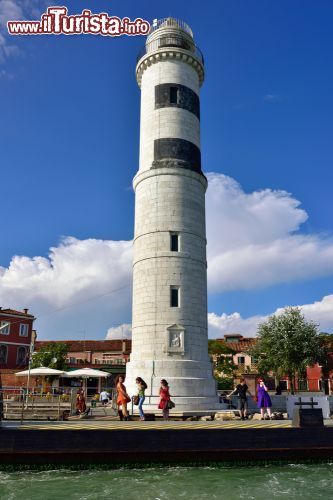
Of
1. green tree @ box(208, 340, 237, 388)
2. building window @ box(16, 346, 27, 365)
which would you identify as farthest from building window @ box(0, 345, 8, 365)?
green tree @ box(208, 340, 237, 388)

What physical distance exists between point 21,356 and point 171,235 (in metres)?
38.4

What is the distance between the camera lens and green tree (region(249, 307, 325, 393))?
44406mm

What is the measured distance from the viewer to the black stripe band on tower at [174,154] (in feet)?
91.8

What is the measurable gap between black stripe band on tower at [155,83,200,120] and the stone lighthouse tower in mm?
65

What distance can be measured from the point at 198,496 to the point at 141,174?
67.6 ft

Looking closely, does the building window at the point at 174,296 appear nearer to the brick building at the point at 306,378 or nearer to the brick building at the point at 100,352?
the brick building at the point at 306,378

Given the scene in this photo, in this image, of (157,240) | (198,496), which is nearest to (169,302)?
(157,240)

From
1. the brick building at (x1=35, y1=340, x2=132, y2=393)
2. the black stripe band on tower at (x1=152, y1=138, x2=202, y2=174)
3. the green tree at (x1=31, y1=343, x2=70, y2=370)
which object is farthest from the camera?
the brick building at (x1=35, y1=340, x2=132, y2=393)

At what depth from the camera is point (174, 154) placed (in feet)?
92.5

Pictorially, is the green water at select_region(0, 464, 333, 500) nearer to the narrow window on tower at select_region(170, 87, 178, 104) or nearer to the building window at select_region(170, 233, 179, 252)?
the building window at select_region(170, 233, 179, 252)

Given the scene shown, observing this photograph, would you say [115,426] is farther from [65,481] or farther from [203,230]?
[203,230]

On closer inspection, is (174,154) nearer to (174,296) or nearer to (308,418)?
(174,296)

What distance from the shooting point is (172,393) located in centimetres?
2411

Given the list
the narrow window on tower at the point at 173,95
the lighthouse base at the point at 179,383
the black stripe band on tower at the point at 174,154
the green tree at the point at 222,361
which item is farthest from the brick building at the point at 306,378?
the narrow window on tower at the point at 173,95
